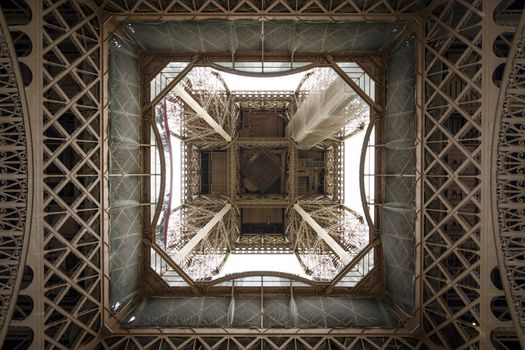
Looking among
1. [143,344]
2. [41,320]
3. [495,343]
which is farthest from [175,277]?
[495,343]

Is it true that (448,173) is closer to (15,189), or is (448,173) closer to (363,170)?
(363,170)

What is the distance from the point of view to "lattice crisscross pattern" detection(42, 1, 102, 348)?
31.6 ft

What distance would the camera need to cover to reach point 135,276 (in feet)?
42.8

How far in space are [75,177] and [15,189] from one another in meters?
1.61

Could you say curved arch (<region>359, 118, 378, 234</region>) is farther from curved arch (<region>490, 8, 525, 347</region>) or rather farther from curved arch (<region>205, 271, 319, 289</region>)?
curved arch (<region>490, 8, 525, 347</region>)

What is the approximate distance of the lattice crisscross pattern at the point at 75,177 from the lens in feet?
31.6

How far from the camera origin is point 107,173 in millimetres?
11055

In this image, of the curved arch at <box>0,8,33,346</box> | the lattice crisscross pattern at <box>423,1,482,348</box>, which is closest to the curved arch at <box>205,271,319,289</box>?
the lattice crisscross pattern at <box>423,1,482,348</box>

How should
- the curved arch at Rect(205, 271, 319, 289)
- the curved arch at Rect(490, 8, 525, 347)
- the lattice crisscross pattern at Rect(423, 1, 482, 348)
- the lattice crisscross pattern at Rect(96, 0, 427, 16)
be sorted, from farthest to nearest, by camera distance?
the curved arch at Rect(205, 271, 319, 289), the lattice crisscross pattern at Rect(96, 0, 427, 16), the lattice crisscross pattern at Rect(423, 1, 482, 348), the curved arch at Rect(490, 8, 525, 347)

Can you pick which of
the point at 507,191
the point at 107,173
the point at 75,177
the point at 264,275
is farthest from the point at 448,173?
the point at 75,177

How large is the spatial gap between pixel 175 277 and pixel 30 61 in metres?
10.4

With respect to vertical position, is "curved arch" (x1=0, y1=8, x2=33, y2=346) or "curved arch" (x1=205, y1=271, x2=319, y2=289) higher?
"curved arch" (x1=0, y1=8, x2=33, y2=346)

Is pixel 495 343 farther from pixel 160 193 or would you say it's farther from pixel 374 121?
pixel 160 193

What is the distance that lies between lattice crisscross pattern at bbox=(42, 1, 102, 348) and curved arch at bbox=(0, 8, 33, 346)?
1.88 feet
